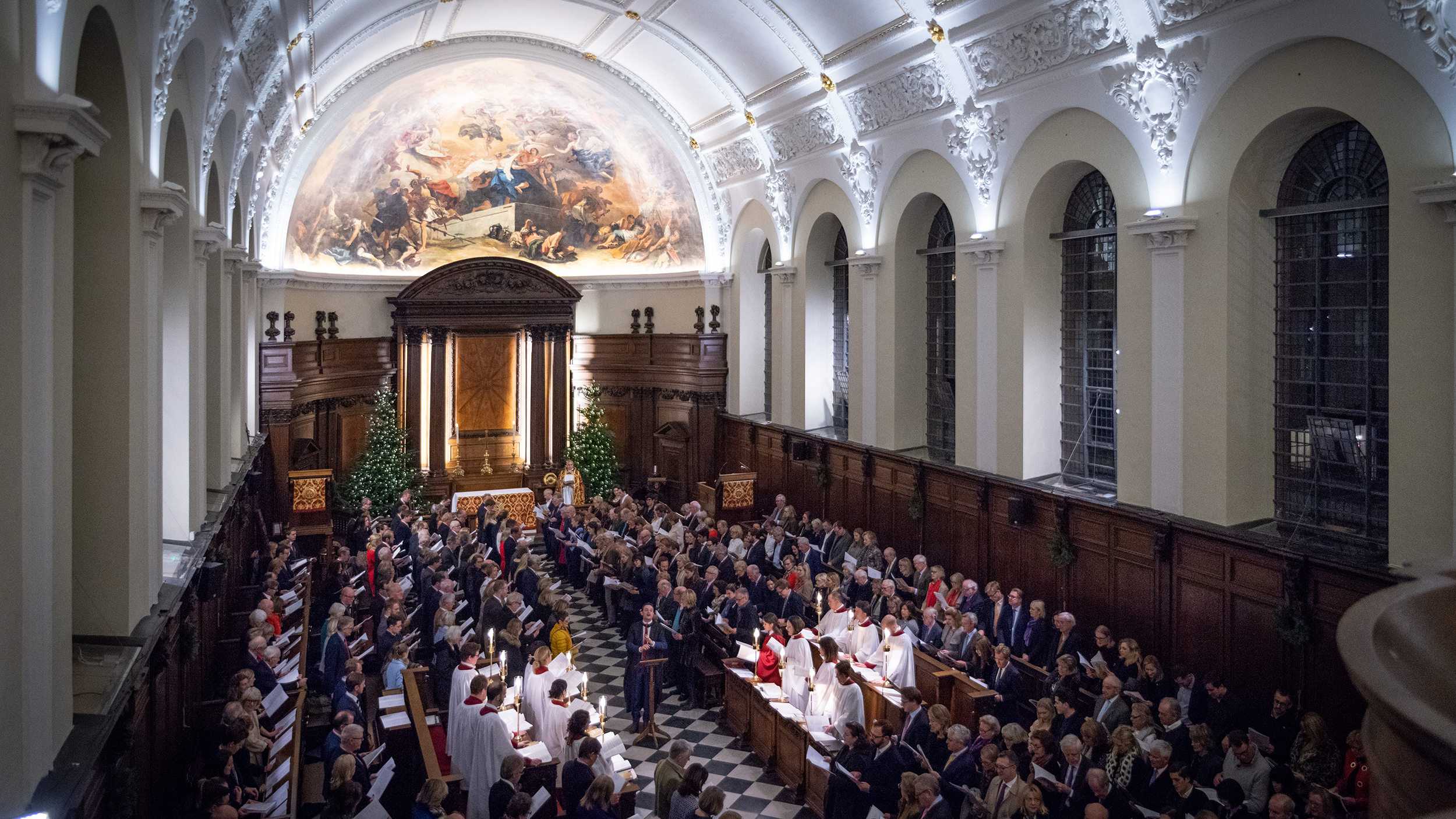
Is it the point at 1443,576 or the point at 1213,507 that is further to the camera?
the point at 1213,507

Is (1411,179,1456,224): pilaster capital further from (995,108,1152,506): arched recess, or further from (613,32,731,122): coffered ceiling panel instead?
(613,32,731,122): coffered ceiling panel

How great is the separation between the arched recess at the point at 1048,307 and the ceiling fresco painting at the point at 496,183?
1132 cm

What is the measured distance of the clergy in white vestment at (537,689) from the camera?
9.90m

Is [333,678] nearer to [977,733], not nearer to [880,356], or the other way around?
[977,733]

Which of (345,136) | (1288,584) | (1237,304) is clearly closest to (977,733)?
(1288,584)

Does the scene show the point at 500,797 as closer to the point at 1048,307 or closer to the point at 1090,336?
the point at 1090,336

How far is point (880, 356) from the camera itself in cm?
1748

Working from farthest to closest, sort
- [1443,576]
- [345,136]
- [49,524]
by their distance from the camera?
[345,136] < [49,524] < [1443,576]

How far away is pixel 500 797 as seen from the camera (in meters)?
7.70

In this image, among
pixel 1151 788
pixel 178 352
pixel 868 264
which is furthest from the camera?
pixel 868 264

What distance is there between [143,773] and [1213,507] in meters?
10.3

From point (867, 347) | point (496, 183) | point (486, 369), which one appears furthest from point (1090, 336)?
point (486, 369)

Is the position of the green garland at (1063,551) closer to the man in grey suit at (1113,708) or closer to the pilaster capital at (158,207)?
the man in grey suit at (1113,708)

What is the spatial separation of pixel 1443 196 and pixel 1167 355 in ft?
11.9
